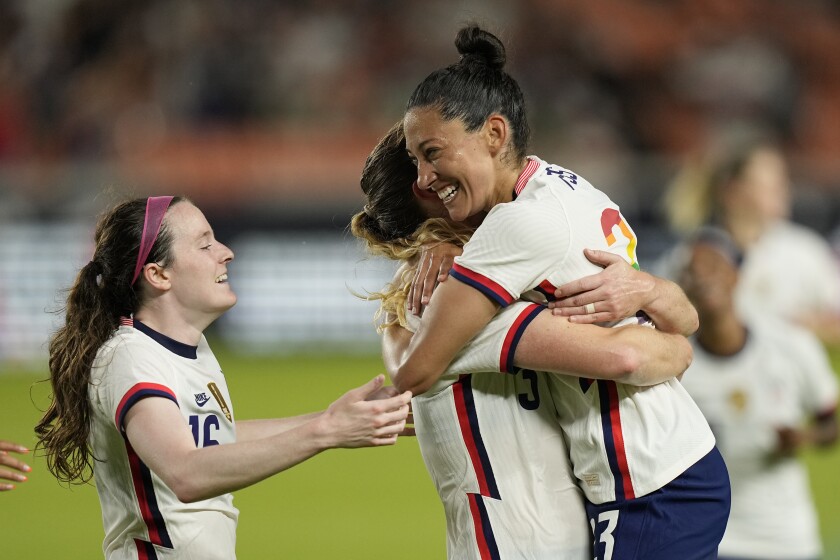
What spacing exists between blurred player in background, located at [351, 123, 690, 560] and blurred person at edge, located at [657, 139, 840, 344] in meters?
4.77

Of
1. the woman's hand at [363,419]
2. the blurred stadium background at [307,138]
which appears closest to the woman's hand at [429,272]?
the woman's hand at [363,419]

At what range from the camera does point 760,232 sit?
331 inches

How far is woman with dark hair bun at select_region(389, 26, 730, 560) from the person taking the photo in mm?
3146

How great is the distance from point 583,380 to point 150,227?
1415 mm

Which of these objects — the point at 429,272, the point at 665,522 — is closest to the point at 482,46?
the point at 429,272

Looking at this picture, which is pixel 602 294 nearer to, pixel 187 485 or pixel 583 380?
pixel 583 380

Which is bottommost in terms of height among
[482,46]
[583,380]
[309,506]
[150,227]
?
[309,506]

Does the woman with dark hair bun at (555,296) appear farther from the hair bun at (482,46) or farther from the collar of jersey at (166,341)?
the collar of jersey at (166,341)

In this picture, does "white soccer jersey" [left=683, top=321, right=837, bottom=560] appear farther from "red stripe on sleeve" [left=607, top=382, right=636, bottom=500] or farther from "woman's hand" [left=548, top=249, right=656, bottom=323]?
"woman's hand" [left=548, top=249, right=656, bottom=323]

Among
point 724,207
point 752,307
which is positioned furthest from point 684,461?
point 724,207

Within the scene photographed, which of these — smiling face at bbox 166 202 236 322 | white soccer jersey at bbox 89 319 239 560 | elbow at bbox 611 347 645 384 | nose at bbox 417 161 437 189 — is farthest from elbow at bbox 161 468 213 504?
elbow at bbox 611 347 645 384

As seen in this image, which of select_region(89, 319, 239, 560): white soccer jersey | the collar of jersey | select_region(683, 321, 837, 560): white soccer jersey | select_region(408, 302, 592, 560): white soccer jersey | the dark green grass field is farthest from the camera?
the dark green grass field

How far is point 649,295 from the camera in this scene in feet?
10.9

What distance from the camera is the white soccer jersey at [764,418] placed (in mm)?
5402
